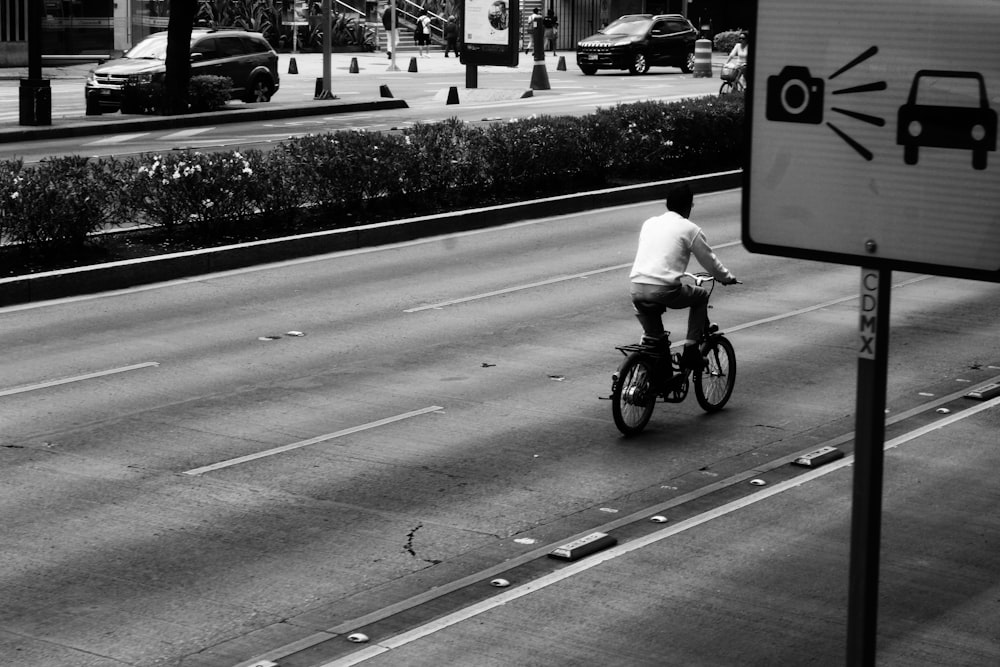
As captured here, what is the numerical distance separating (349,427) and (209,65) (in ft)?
88.8

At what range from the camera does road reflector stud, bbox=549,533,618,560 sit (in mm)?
8531

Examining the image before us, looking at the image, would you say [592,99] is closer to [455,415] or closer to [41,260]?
Answer: [41,260]

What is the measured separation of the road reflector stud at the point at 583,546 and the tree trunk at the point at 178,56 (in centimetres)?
2627

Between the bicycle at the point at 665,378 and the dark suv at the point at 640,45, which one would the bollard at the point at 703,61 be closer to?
the dark suv at the point at 640,45

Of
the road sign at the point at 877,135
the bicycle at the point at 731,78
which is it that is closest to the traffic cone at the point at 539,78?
the bicycle at the point at 731,78

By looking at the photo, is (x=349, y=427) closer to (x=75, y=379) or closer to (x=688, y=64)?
(x=75, y=379)

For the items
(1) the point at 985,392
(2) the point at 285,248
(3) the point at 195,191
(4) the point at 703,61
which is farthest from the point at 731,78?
(1) the point at 985,392

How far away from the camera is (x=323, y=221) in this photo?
2003 centimetres

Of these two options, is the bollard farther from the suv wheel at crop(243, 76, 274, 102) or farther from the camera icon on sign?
the camera icon on sign

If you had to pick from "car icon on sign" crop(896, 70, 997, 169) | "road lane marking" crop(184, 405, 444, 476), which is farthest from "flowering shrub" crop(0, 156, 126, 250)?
"car icon on sign" crop(896, 70, 997, 169)

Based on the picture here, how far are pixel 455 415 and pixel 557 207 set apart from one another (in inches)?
434

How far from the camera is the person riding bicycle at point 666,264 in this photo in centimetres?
1124

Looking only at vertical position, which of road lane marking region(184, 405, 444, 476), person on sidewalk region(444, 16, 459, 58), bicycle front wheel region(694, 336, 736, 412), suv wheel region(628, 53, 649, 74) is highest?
person on sidewalk region(444, 16, 459, 58)

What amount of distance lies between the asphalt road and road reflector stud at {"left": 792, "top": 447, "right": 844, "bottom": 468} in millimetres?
251
